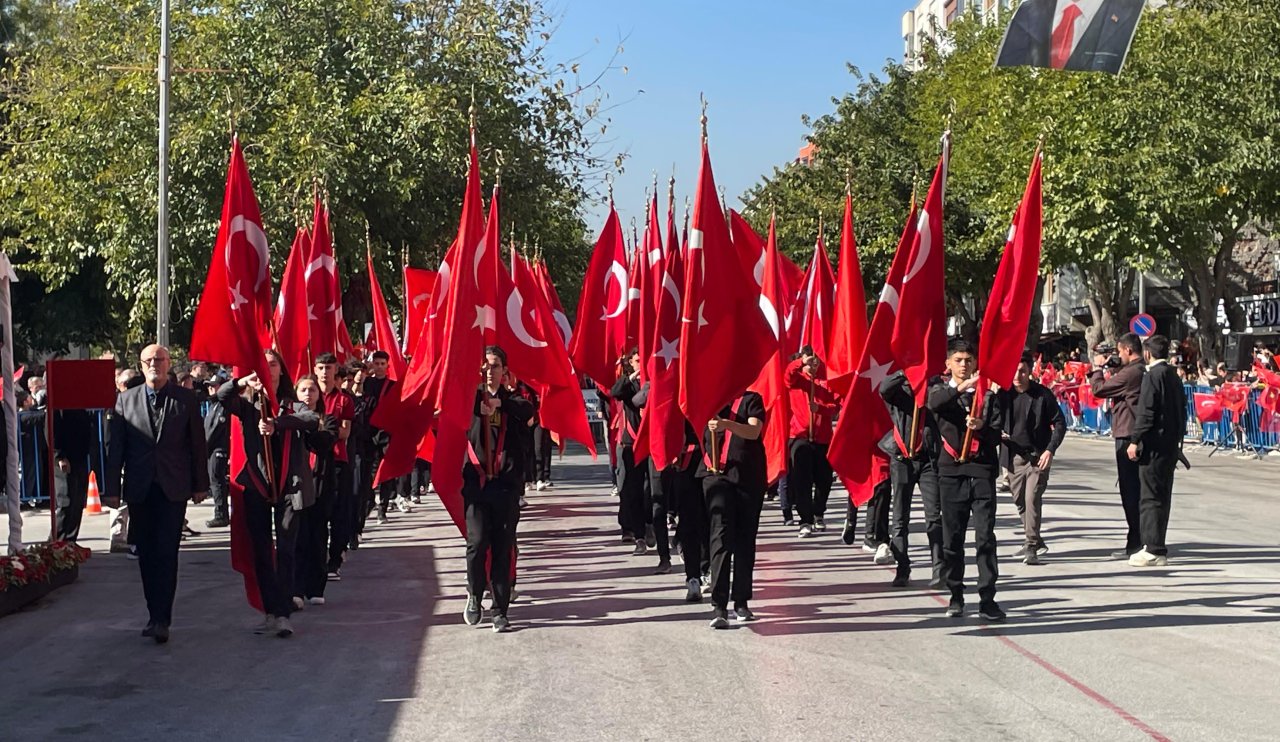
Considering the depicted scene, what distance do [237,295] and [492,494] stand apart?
2.33 meters

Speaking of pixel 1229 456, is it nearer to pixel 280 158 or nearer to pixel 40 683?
pixel 280 158

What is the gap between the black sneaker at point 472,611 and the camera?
10227 millimetres

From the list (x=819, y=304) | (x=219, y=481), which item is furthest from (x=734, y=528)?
(x=219, y=481)

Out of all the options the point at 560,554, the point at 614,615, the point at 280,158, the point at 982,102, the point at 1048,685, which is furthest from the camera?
the point at 982,102

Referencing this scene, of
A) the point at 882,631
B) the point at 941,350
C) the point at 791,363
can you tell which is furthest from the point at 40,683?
the point at 791,363

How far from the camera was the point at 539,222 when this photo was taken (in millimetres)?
31453

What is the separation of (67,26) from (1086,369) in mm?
26709

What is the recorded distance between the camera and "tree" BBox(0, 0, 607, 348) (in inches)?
1069

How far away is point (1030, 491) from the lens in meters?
13.1

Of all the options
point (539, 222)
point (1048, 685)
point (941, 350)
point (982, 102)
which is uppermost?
point (982, 102)

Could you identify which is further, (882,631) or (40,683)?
(882,631)

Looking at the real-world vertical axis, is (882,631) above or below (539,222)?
below

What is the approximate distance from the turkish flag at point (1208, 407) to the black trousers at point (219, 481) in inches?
727

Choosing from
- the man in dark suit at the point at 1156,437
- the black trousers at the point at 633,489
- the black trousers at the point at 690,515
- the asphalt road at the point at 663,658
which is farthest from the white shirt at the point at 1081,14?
the black trousers at the point at 690,515
